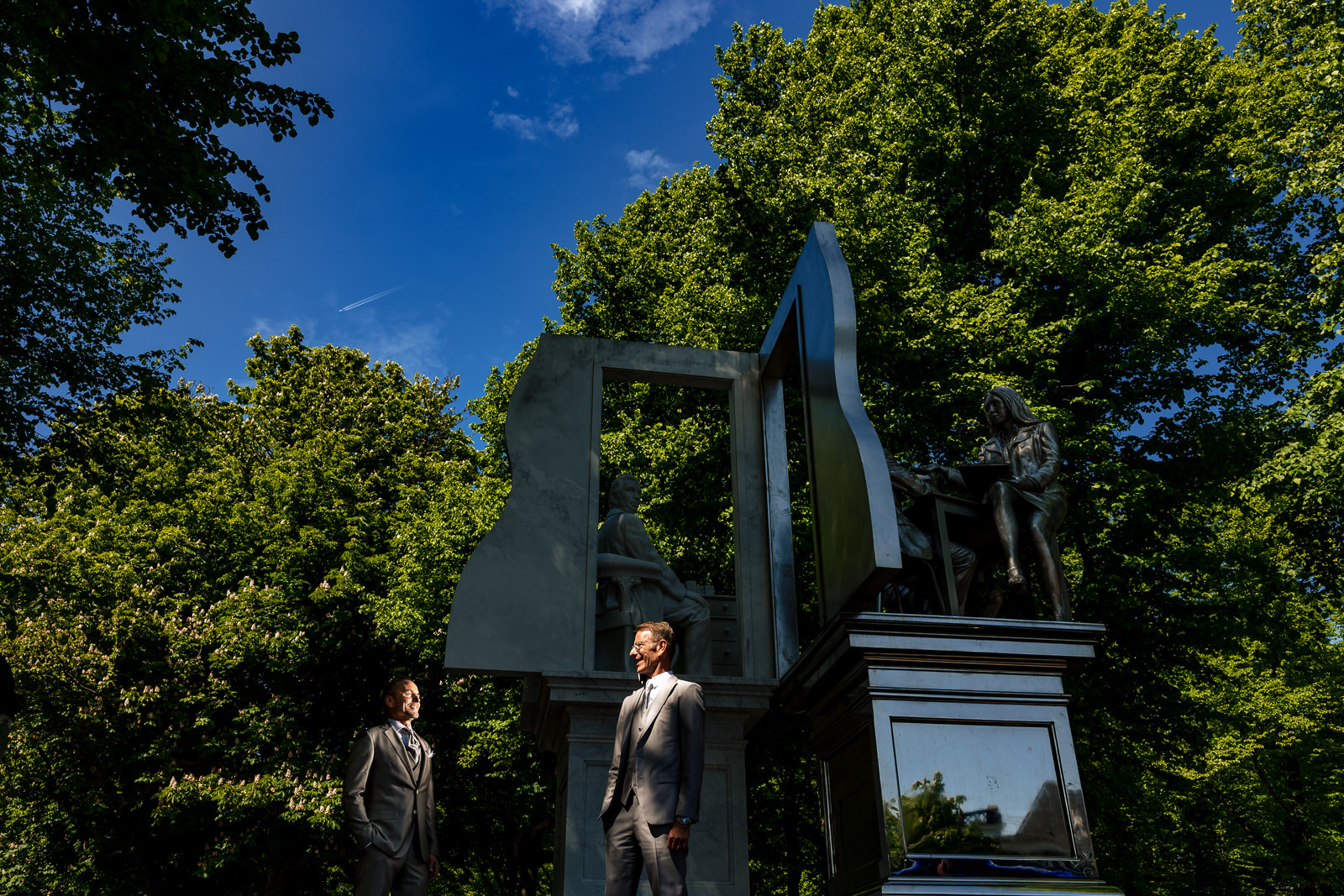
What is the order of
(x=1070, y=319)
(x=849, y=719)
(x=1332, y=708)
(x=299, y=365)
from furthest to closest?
(x=299, y=365) < (x=1332, y=708) < (x=1070, y=319) < (x=849, y=719)

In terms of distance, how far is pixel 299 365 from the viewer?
2602 centimetres

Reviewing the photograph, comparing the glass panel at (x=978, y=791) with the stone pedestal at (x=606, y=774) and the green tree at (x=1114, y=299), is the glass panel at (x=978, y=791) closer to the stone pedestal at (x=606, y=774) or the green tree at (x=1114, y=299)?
the stone pedestal at (x=606, y=774)

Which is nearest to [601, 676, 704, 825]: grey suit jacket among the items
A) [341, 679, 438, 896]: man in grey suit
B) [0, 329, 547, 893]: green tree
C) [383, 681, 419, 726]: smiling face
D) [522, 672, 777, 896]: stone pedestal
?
[341, 679, 438, 896]: man in grey suit

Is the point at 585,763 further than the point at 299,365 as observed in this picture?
No

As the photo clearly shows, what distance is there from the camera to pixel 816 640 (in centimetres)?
617

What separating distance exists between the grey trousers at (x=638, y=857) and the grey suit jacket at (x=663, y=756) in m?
0.05

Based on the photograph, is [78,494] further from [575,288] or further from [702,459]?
[702,459]

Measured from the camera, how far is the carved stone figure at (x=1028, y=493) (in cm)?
628

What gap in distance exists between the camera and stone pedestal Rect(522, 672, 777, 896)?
6.75 meters

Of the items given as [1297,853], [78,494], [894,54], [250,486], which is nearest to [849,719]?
[894,54]

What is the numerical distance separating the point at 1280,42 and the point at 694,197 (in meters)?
10.4

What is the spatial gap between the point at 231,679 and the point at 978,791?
17.0m

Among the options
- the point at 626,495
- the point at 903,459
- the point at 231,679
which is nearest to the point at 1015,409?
the point at 626,495

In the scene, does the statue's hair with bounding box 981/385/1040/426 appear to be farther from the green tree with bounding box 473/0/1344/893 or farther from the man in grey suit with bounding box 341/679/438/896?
the green tree with bounding box 473/0/1344/893
